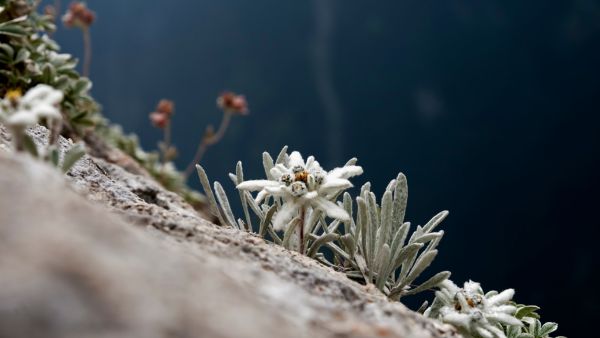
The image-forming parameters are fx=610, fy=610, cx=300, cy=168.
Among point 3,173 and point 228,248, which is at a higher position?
point 228,248

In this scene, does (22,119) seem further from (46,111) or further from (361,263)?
(361,263)

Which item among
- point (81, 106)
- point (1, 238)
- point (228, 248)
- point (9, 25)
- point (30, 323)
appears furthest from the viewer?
point (81, 106)

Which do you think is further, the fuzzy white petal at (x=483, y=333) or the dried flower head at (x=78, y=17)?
the dried flower head at (x=78, y=17)

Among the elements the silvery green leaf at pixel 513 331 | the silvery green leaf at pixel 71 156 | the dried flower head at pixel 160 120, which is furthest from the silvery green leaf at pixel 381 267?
the dried flower head at pixel 160 120

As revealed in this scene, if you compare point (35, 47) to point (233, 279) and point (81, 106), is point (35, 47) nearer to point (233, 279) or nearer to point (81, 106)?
point (81, 106)

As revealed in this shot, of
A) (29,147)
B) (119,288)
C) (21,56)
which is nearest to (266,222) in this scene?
(29,147)

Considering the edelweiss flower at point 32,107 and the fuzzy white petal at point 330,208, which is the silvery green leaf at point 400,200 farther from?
the edelweiss flower at point 32,107

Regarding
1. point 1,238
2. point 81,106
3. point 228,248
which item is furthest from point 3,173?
point 81,106
